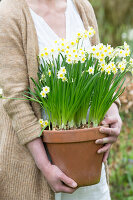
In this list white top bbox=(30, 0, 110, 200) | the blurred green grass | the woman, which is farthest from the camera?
the blurred green grass

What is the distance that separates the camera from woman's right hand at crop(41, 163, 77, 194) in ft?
5.02

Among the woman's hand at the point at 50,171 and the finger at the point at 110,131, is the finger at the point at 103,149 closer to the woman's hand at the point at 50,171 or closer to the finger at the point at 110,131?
A: the finger at the point at 110,131

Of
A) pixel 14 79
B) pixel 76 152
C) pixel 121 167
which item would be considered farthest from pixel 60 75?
pixel 121 167

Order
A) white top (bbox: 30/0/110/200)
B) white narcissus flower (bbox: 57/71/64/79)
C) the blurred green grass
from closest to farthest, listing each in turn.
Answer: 1. white narcissus flower (bbox: 57/71/64/79)
2. white top (bbox: 30/0/110/200)
3. the blurred green grass

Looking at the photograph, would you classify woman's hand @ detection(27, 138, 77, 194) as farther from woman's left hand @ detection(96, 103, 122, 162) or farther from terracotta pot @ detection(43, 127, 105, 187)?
woman's left hand @ detection(96, 103, 122, 162)

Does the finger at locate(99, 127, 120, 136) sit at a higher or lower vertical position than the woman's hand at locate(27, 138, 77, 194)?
higher

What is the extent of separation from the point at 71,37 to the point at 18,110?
50 centimetres

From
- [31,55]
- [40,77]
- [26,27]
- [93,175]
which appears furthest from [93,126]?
[26,27]

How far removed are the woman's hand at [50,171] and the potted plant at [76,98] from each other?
3 centimetres

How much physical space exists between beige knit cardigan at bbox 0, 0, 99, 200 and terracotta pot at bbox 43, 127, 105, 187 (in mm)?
114

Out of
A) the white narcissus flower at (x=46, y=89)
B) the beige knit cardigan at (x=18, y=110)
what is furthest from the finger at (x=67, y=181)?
the white narcissus flower at (x=46, y=89)

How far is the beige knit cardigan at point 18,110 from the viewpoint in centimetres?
158

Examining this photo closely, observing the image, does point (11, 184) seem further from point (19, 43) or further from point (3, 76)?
point (19, 43)

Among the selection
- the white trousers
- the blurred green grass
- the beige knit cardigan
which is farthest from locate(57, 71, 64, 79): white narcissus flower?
the blurred green grass
